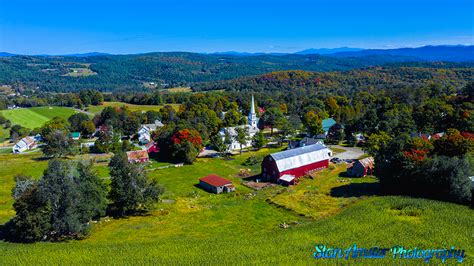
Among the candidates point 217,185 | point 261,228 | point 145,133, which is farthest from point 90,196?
point 145,133

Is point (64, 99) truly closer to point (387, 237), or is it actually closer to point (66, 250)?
point (66, 250)

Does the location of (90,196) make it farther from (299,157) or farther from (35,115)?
(35,115)

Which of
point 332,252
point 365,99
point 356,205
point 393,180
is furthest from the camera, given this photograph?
point 365,99

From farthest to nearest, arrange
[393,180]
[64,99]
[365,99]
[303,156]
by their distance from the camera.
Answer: [64,99] < [365,99] < [303,156] < [393,180]

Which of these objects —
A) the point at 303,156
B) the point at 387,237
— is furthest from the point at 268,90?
the point at 387,237

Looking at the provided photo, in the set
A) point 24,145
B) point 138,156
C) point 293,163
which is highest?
point 293,163

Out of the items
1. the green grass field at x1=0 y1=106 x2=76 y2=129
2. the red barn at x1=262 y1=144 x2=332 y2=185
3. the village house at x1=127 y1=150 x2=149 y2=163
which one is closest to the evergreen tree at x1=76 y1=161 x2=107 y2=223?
the village house at x1=127 y1=150 x2=149 y2=163

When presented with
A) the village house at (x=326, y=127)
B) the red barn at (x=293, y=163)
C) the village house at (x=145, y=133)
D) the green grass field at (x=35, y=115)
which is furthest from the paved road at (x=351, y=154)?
the green grass field at (x=35, y=115)
